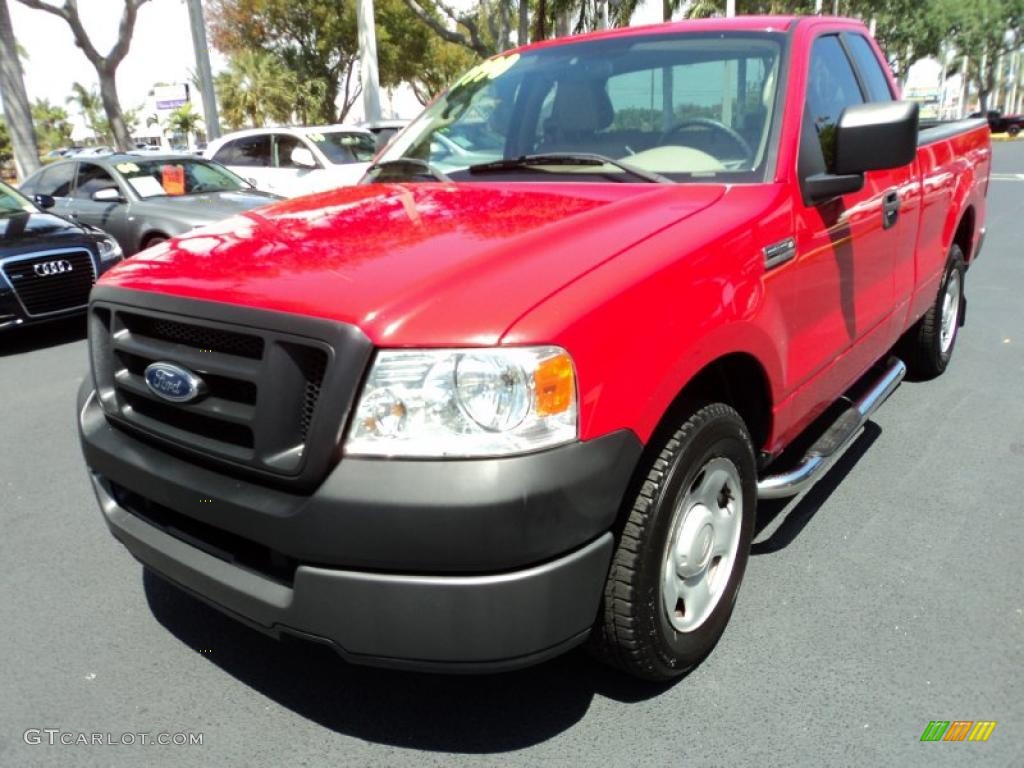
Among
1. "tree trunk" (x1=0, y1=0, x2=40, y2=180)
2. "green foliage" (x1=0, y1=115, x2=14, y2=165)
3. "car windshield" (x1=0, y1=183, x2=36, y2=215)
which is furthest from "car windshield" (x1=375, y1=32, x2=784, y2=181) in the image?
"green foliage" (x1=0, y1=115, x2=14, y2=165)

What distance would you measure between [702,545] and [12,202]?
7729 millimetres

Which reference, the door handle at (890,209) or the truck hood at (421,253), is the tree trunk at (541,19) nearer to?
the door handle at (890,209)

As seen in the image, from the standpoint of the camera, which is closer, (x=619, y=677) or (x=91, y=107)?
(x=619, y=677)

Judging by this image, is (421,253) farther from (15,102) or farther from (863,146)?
(15,102)

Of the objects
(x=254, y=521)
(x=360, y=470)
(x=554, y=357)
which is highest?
(x=554, y=357)

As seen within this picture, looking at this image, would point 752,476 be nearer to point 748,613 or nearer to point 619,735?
point 748,613

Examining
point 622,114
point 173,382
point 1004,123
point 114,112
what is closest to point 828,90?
point 622,114

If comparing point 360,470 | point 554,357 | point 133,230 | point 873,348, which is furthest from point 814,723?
point 133,230

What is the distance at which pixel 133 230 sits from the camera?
8547 millimetres

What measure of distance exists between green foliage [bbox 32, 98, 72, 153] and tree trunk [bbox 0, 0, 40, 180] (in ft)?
230

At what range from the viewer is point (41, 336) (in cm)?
737

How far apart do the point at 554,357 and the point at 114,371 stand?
1.36 m

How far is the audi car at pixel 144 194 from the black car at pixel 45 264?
0.99m

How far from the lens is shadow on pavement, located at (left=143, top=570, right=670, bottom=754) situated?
224 cm
